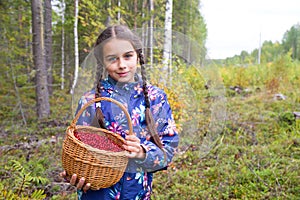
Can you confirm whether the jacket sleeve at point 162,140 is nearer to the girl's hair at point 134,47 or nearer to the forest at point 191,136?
the girl's hair at point 134,47

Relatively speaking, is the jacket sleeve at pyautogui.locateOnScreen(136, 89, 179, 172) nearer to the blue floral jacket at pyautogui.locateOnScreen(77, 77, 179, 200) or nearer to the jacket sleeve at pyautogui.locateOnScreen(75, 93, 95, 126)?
the blue floral jacket at pyautogui.locateOnScreen(77, 77, 179, 200)

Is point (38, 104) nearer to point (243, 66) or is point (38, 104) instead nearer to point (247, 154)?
point (247, 154)

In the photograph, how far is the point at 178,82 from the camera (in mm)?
2449

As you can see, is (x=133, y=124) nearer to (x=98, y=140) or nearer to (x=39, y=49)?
(x=98, y=140)

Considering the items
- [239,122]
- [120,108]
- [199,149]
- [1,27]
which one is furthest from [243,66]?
[120,108]

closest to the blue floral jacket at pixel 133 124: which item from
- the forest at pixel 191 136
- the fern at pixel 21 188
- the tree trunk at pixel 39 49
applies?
the forest at pixel 191 136

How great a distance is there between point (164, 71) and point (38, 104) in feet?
14.9

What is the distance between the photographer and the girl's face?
3.73 ft

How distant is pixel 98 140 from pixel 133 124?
0.64 feet

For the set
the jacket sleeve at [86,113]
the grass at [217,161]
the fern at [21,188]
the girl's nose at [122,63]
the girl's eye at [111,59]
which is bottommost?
the grass at [217,161]

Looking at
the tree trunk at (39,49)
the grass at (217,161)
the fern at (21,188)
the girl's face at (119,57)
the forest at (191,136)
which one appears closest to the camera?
the girl's face at (119,57)

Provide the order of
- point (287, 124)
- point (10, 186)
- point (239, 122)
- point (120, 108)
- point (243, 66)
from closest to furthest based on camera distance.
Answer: point (120, 108), point (10, 186), point (287, 124), point (239, 122), point (243, 66)

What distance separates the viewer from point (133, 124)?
46.1 inches

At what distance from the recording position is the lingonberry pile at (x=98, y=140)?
118 centimetres
